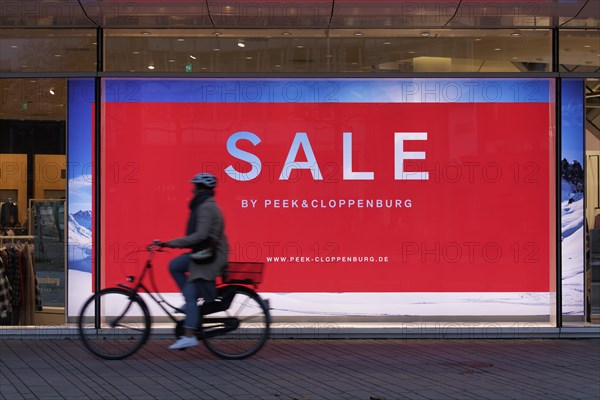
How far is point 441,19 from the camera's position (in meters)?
9.76

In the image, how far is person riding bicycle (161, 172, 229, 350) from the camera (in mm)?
8172

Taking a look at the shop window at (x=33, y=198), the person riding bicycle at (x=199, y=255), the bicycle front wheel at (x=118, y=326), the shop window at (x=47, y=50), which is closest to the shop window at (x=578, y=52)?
the person riding bicycle at (x=199, y=255)

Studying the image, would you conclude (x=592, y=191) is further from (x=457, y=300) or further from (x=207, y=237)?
(x=207, y=237)

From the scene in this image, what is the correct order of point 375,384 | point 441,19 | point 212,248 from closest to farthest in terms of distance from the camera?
1. point 375,384
2. point 212,248
3. point 441,19

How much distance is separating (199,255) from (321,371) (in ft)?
5.07

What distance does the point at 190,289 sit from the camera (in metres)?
8.28

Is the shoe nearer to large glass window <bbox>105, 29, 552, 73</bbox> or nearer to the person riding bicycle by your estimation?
the person riding bicycle

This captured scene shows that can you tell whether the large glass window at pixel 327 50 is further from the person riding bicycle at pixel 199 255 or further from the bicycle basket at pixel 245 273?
the bicycle basket at pixel 245 273

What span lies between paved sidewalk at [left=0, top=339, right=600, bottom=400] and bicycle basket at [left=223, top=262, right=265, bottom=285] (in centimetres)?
77

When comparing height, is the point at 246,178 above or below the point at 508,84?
below

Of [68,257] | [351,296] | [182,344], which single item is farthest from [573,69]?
[68,257]

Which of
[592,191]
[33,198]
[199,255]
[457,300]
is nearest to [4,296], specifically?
[33,198]

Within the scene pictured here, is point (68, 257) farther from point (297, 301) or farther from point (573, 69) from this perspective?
point (573, 69)

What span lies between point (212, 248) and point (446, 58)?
12.5 ft
